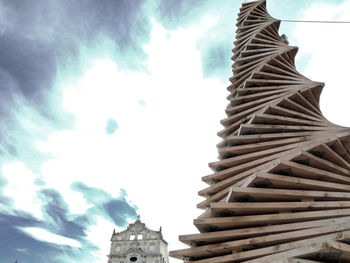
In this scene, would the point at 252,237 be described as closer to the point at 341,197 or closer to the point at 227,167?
the point at 341,197

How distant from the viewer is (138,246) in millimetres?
34219

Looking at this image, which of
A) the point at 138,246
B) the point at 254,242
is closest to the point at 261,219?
the point at 254,242

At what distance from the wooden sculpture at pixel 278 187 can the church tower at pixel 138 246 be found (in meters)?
27.9

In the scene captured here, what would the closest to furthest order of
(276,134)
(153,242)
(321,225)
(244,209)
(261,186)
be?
(321,225)
(244,209)
(261,186)
(276,134)
(153,242)

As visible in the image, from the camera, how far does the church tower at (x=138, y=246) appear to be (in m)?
32.7

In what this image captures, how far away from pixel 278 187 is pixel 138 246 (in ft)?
104

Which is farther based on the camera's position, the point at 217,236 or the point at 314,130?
the point at 314,130

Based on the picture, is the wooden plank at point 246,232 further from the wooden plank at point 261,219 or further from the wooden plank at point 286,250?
the wooden plank at point 286,250

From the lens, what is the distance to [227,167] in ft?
24.6

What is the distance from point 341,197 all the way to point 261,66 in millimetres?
6172

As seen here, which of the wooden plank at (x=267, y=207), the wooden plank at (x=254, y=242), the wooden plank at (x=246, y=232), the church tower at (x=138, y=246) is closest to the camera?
the wooden plank at (x=254, y=242)

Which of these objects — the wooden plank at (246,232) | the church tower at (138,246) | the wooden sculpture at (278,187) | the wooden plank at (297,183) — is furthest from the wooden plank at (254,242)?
the church tower at (138,246)

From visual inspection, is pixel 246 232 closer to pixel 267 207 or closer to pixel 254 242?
pixel 254 242

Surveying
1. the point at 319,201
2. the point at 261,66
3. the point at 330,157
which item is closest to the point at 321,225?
the point at 319,201
